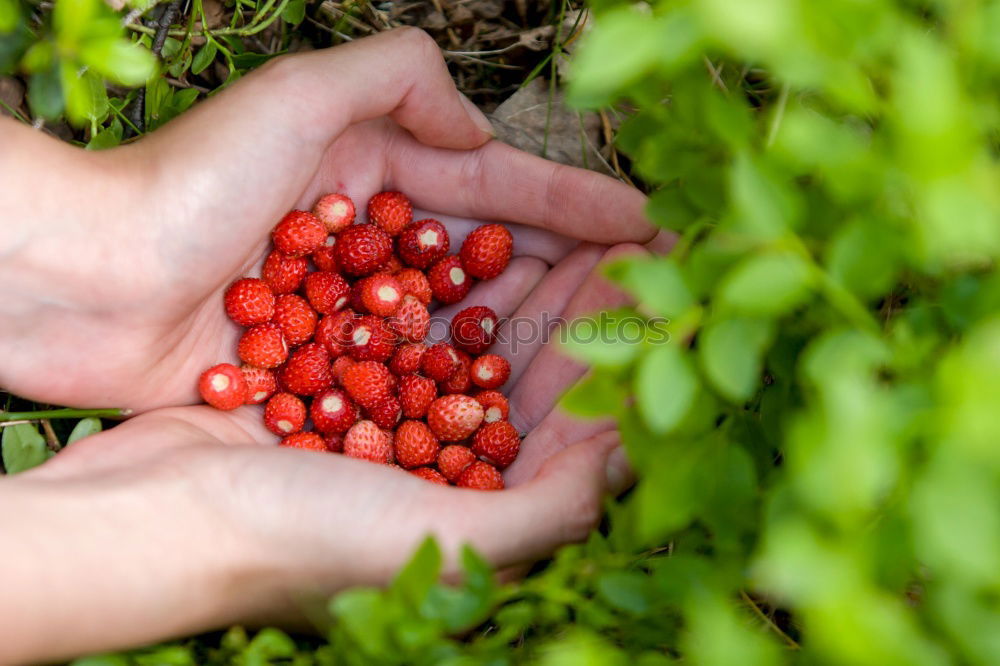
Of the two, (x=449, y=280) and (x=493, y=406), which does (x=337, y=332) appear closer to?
(x=449, y=280)

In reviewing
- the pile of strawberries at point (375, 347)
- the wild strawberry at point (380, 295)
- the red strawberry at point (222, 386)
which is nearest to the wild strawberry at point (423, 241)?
the pile of strawberries at point (375, 347)

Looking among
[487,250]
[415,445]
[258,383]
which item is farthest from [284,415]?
[487,250]

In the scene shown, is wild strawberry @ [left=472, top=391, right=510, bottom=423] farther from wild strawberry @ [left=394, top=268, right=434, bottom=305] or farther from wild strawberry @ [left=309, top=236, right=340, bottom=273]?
wild strawberry @ [left=309, top=236, right=340, bottom=273]

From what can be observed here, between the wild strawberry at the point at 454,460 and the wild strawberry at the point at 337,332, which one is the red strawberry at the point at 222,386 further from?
the wild strawberry at the point at 454,460

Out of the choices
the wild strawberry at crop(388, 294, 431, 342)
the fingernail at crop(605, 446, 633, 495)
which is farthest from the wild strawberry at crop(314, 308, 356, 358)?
the fingernail at crop(605, 446, 633, 495)

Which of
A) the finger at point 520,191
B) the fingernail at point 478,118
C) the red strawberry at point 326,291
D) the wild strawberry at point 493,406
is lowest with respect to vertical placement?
the wild strawberry at point 493,406

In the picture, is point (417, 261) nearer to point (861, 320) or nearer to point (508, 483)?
point (508, 483)
